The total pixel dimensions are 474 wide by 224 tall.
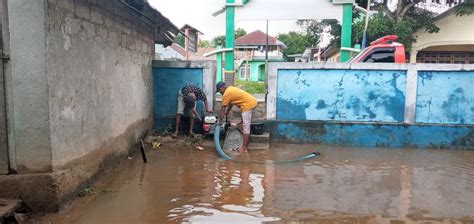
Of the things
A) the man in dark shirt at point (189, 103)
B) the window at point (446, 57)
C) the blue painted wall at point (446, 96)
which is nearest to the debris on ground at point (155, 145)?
the man in dark shirt at point (189, 103)

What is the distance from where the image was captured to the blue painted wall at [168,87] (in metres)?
9.96

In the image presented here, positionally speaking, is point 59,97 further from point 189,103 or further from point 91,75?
point 189,103

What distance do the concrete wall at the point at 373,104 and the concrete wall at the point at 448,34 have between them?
847 cm

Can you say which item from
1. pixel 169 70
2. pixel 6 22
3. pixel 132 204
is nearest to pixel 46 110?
pixel 6 22

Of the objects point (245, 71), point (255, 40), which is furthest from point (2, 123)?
point (255, 40)

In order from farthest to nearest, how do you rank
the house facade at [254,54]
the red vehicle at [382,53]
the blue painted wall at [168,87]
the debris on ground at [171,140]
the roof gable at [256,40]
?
1. the roof gable at [256,40]
2. the house facade at [254,54]
3. the red vehicle at [382,53]
4. the blue painted wall at [168,87]
5. the debris on ground at [171,140]

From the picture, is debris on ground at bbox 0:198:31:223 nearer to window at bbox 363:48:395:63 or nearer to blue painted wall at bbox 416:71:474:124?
blue painted wall at bbox 416:71:474:124

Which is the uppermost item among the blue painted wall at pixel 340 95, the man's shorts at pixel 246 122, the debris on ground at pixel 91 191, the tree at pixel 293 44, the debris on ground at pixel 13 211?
the tree at pixel 293 44

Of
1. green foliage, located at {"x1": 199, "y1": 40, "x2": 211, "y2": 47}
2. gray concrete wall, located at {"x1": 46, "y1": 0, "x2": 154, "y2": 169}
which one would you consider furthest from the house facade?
gray concrete wall, located at {"x1": 46, "y1": 0, "x2": 154, "y2": 169}

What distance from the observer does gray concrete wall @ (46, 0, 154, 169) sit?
15.8 feet

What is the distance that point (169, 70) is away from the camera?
10.0 meters

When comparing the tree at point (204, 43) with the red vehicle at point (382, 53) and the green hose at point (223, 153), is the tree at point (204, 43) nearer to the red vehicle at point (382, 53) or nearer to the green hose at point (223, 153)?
the red vehicle at point (382, 53)

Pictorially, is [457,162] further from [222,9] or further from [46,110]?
[222,9]

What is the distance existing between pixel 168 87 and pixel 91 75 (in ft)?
13.6
